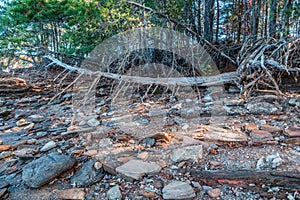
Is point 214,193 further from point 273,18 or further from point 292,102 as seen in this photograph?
point 273,18

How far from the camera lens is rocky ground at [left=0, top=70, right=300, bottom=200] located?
52.9 inches

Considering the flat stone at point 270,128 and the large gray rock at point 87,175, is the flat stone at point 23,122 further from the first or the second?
the flat stone at point 270,128

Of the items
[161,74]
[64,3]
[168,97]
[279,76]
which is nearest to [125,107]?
[168,97]

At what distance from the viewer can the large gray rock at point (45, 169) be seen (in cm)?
147

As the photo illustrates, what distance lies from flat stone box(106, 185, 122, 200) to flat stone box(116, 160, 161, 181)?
120 mm

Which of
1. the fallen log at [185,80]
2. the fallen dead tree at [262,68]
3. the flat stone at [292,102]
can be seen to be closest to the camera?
the flat stone at [292,102]

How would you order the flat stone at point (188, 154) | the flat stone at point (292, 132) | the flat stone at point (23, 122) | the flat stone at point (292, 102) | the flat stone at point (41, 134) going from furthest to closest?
the flat stone at point (23, 122) → the flat stone at point (292, 102) → the flat stone at point (41, 134) → the flat stone at point (292, 132) → the flat stone at point (188, 154)

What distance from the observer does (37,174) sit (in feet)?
Answer: 4.98

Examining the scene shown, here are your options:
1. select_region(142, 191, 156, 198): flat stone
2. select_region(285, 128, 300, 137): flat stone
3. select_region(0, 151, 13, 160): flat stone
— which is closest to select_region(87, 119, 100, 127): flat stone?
select_region(0, 151, 13, 160): flat stone

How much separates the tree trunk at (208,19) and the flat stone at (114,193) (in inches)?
168

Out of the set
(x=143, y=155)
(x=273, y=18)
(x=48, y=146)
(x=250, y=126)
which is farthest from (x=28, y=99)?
(x=273, y=18)

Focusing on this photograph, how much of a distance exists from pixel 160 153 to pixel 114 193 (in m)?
0.57

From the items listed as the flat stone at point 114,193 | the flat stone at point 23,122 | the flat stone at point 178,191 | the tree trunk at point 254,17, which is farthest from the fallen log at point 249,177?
the tree trunk at point 254,17

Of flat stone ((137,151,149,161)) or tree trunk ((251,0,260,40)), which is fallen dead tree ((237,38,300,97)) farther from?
flat stone ((137,151,149,161))
